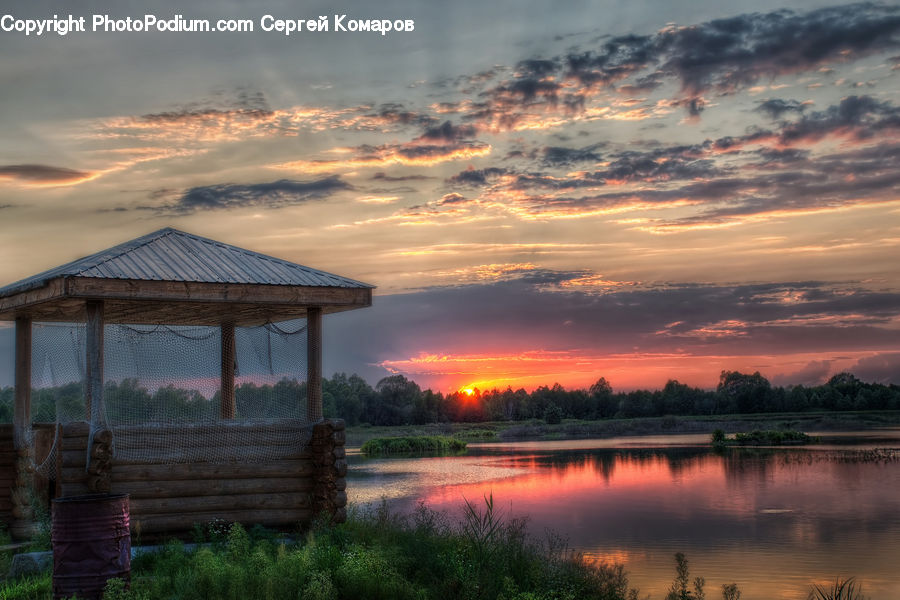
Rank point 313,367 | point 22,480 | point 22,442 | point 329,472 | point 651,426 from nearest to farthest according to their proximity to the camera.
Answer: point 329,472 < point 313,367 < point 22,480 < point 22,442 < point 651,426

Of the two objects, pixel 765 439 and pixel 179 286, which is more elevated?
pixel 179 286

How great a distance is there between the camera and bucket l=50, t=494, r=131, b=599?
9.98 m

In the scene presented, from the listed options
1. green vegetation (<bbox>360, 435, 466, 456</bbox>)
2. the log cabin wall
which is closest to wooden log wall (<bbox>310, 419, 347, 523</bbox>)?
the log cabin wall

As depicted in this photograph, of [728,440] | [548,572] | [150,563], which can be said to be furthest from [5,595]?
[728,440]

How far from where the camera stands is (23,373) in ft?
53.3

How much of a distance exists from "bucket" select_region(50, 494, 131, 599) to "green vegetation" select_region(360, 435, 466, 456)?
157 ft

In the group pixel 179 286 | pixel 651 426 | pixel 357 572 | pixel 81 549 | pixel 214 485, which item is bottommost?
Answer: pixel 651 426

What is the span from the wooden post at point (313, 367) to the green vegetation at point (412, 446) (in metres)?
43.2

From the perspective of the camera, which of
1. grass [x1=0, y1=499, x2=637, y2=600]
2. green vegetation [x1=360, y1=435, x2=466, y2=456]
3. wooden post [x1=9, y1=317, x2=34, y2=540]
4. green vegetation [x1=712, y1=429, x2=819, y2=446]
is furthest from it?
green vegetation [x1=360, y1=435, x2=466, y2=456]

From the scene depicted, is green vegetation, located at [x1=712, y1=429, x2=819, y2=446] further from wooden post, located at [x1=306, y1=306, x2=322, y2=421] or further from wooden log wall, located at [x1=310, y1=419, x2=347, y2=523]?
wooden log wall, located at [x1=310, y1=419, x2=347, y2=523]

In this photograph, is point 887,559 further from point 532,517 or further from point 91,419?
point 91,419

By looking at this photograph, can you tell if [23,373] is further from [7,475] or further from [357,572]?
[357,572]

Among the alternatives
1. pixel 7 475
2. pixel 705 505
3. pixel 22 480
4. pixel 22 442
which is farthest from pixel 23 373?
pixel 705 505

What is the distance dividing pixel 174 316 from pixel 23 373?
2.79 m
